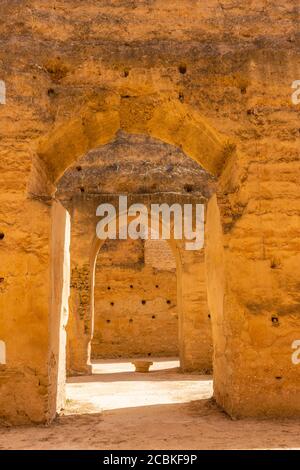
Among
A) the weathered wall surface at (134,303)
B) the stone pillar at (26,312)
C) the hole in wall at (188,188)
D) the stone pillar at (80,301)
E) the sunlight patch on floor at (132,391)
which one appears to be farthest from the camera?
the weathered wall surface at (134,303)

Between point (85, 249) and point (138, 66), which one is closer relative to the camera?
point (138, 66)

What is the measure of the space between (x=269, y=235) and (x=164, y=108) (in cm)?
158

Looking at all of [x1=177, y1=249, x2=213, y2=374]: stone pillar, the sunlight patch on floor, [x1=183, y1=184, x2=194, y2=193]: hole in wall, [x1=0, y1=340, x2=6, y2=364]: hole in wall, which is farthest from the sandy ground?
[x1=183, y1=184, x2=194, y2=193]: hole in wall

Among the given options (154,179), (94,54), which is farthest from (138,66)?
(154,179)

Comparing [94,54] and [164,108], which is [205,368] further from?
[94,54]

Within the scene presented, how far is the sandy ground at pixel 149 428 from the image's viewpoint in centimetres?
315

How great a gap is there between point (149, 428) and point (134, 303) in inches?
418

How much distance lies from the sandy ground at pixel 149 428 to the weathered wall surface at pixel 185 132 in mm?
253

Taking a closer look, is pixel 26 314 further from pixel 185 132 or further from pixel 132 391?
pixel 132 391

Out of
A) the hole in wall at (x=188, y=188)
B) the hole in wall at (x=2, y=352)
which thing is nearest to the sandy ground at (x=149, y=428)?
the hole in wall at (x=2, y=352)

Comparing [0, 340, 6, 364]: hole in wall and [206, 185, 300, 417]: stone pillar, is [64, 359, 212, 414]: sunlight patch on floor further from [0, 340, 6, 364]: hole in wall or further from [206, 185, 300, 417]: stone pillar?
[206, 185, 300, 417]: stone pillar

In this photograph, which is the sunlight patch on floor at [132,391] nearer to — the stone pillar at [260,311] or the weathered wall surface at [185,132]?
the weathered wall surface at [185,132]

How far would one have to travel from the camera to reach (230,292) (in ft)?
13.5

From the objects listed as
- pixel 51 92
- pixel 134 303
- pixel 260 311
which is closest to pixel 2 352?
pixel 260 311
